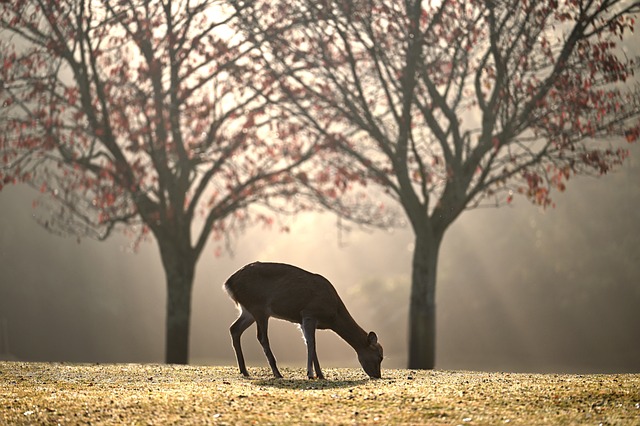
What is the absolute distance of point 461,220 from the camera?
54.2 metres

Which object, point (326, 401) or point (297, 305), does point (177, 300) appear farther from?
point (326, 401)

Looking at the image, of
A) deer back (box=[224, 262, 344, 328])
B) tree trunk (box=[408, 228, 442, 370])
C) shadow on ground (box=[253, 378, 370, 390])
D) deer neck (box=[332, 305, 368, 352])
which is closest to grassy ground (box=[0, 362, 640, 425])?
shadow on ground (box=[253, 378, 370, 390])

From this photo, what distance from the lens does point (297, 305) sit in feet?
46.8

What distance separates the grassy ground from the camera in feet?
34.8

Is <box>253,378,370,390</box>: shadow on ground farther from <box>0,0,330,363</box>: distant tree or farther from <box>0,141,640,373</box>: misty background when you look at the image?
<box>0,141,640,373</box>: misty background

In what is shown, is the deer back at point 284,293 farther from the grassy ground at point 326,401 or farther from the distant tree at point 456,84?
the distant tree at point 456,84

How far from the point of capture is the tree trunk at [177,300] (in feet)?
74.5

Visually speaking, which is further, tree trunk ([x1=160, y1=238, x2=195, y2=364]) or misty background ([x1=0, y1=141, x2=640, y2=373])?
misty background ([x1=0, y1=141, x2=640, y2=373])

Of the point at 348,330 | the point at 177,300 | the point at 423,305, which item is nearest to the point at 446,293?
the point at 177,300

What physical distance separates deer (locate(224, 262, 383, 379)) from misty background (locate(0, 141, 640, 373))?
2253 cm

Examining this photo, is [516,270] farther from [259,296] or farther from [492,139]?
[259,296]

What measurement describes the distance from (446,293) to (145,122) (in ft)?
116

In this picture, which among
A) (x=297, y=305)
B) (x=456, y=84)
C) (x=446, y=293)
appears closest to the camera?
(x=297, y=305)

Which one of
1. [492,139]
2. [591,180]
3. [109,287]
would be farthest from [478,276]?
[492,139]
